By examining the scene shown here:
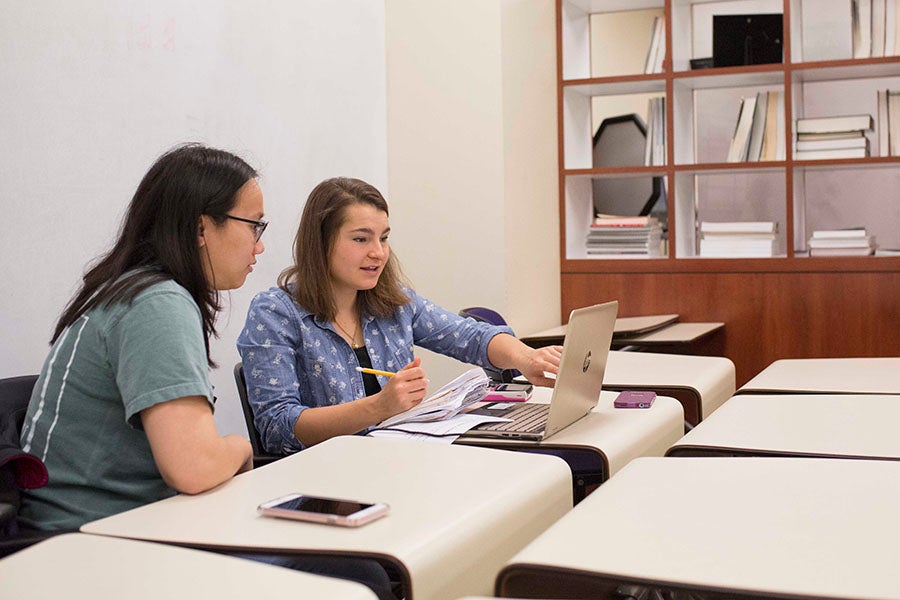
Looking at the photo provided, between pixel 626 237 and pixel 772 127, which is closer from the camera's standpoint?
pixel 772 127

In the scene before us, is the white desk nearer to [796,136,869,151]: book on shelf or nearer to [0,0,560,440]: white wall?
[0,0,560,440]: white wall

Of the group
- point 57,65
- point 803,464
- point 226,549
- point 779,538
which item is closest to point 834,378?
point 803,464

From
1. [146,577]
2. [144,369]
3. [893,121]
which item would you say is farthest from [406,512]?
[893,121]

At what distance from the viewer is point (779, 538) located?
1.28 meters

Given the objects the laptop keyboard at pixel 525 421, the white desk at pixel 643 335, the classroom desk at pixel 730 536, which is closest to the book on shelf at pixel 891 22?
the white desk at pixel 643 335

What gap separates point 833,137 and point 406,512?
11.8ft

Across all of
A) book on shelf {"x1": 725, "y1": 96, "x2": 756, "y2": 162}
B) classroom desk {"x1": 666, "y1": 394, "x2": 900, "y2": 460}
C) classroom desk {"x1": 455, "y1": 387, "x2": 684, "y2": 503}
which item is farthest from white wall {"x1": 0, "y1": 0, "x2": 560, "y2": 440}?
classroom desk {"x1": 666, "y1": 394, "x2": 900, "y2": 460}

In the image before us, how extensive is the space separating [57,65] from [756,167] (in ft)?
9.92

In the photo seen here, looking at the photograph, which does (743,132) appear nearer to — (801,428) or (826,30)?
(826,30)

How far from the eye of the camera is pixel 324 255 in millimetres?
2611

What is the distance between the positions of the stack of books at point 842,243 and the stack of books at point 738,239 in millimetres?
191

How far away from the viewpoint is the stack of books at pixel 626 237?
15.6ft

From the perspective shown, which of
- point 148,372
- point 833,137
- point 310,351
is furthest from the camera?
point 833,137

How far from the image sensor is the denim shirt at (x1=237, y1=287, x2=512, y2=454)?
7.79ft
